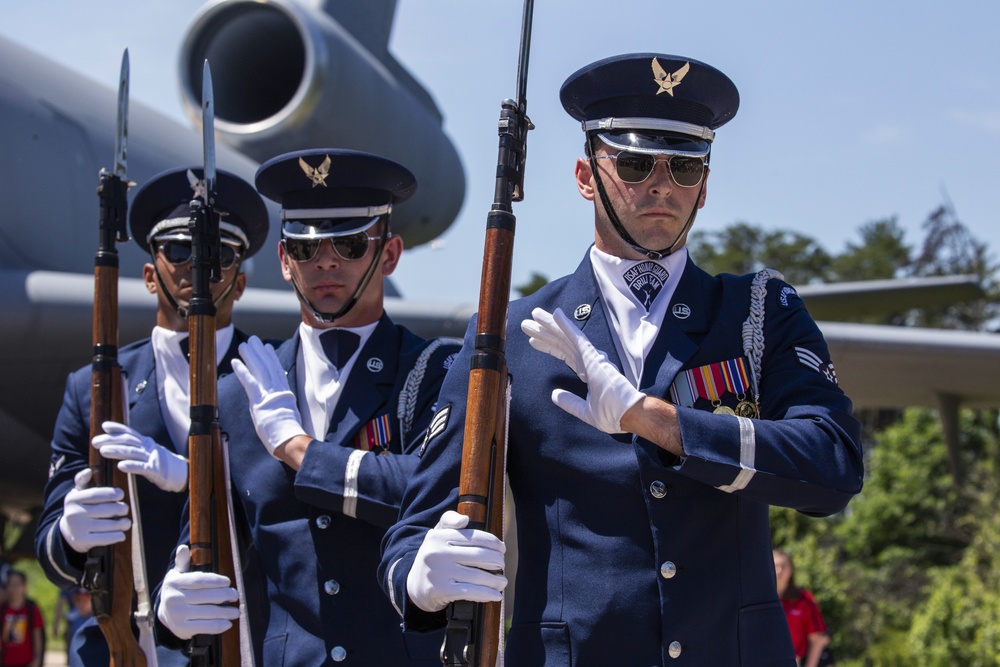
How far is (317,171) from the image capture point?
3234mm

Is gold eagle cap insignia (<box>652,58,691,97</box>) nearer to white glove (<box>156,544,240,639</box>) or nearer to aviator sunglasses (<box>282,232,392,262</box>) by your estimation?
aviator sunglasses (<box>282,232,392,262</box>)

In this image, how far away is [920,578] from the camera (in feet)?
63.8

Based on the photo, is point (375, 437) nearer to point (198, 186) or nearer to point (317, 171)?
point (317, 171)

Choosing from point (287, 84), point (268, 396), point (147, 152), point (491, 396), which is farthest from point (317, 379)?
point (287, 84)

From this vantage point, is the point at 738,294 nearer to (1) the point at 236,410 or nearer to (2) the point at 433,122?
(1) the point at 236,410

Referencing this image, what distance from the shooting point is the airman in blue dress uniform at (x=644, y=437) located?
6.57 ft

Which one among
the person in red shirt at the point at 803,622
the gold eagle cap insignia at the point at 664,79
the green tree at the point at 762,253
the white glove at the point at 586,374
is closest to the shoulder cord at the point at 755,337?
the white glove at the point at 586,374

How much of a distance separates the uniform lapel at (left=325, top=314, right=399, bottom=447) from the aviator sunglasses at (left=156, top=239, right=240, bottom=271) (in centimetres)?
80

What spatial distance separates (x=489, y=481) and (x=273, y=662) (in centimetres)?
104

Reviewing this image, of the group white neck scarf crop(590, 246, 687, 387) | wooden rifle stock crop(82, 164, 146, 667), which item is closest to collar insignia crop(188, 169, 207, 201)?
wooden rifle stock crop(82, 164, 146, 667)

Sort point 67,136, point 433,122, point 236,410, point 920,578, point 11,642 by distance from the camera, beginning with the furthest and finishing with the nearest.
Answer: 1. point 920,578
2. point 433,122
3. point 11,642
4. point 67,136
5. point 236,410

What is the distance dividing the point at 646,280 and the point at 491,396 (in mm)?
407

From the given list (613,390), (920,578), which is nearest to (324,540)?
(613,390)

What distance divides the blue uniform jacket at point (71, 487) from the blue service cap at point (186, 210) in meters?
0.34
